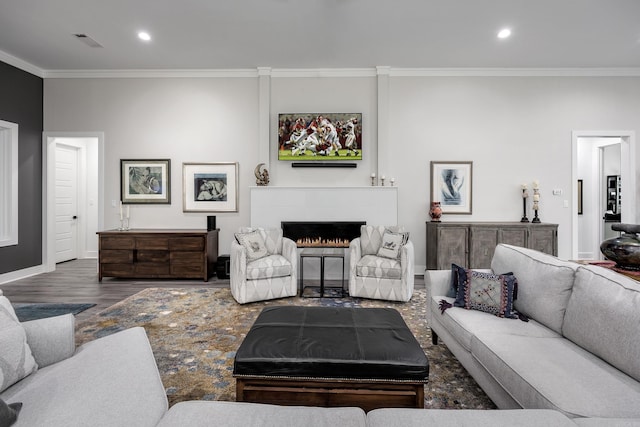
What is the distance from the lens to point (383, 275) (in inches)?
151

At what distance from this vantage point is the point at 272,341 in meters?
1.83

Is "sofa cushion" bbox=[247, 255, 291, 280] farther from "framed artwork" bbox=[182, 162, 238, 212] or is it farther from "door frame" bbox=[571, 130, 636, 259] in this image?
"door frame" bbox=[571, 130, 636, 259]

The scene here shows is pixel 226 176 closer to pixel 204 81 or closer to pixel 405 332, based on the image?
pixel 204 81

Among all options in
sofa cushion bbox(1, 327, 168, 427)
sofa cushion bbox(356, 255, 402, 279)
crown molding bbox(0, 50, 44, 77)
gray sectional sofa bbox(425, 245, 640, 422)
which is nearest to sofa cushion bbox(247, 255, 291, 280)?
sofa cushion bbox(356, 255, 402, 279)

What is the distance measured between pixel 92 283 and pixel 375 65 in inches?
209

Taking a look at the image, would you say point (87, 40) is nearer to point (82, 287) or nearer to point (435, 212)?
point (82, 287)

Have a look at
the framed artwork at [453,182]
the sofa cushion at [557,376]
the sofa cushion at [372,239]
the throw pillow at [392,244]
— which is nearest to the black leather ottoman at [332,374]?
the sofa cushion at [557,376]

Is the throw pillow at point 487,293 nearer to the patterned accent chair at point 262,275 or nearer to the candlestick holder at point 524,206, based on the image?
the patterned accent chair at point 262,275

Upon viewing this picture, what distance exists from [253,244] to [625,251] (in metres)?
3.39

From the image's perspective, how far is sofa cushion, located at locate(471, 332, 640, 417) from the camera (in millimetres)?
1230

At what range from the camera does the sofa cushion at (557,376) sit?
123 centimetres

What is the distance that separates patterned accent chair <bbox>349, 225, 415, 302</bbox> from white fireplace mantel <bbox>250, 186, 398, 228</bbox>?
107cm

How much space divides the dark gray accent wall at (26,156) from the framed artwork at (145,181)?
4.26 ft

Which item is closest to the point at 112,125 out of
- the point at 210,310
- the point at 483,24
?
the point at 210,310
